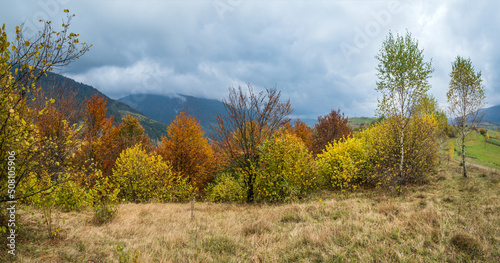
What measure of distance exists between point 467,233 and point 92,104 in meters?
28.3

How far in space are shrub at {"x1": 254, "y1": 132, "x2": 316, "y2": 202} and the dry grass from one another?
11.6ft

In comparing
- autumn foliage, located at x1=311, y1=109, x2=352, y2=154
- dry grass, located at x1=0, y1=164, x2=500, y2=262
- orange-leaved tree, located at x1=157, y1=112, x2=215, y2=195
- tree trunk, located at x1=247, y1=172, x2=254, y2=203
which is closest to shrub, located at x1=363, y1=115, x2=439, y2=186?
dry grass, located at x1=0, y1=164, x2=500, y2=262

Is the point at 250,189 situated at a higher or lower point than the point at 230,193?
higher

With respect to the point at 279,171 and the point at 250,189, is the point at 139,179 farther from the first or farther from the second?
the point at 279,171

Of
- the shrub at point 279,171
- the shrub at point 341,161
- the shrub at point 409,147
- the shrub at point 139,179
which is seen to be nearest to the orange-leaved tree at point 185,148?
the shrub at point 139,179

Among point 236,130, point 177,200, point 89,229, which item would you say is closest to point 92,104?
point 177,200

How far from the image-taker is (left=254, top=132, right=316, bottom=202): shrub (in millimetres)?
11836

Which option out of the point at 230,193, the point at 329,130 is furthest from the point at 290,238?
the point at 329,130

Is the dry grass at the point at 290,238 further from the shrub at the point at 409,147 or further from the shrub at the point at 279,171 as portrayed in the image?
the shrub at the point at 409,147

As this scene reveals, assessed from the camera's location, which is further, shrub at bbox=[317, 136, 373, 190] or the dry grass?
shrub at bbox=[317, 136, 373, 190]

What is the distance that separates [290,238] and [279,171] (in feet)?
20.4

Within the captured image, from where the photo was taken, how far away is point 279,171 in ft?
39.3

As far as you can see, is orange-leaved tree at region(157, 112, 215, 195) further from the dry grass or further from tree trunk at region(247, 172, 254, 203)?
the dry grass

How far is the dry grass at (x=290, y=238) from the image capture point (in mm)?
4762
